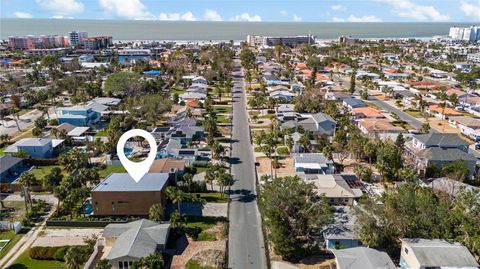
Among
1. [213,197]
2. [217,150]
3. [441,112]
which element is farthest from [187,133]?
[441,112]

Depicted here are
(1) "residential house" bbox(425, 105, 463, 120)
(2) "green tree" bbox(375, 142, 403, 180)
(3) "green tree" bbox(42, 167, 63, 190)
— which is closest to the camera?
(3) "green tree" bbox(42, 167, 63, 190)

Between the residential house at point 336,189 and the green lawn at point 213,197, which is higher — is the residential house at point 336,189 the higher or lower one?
the higher one

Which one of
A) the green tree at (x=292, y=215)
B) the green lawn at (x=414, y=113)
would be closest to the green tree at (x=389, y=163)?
the green tree at (x=292, y=215)

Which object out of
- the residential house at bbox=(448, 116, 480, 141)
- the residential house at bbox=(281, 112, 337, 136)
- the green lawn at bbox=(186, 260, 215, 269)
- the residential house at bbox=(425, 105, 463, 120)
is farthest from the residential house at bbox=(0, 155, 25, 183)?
the residential house at bbox=(425, 105, 463, 120)

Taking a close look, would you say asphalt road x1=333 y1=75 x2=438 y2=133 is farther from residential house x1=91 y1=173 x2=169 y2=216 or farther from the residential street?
the residential street

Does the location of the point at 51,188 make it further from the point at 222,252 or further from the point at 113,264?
the point at 222,252

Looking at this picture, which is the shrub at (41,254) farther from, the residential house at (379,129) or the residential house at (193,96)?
the residential house at (193,96)
